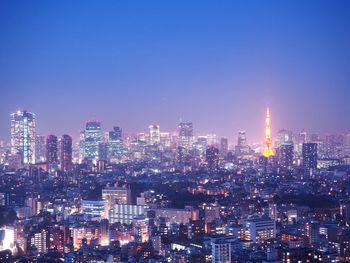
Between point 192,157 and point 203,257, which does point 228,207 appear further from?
point 192,157

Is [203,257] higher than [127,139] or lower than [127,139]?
lower

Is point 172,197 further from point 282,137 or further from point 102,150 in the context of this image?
point 102,150

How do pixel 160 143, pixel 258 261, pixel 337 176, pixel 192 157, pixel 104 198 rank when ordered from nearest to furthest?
pixel 258 261, pixel 104 198, pixel 337 176, pixel 192 157, pixel 160 143

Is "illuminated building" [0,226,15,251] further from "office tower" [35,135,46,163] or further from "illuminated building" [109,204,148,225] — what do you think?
"office tower" [35,135,46,163]

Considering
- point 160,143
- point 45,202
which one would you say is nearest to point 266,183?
point 45,202

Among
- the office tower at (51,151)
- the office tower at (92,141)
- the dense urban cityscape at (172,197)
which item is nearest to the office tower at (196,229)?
the dense urban cityscape at (172,197)

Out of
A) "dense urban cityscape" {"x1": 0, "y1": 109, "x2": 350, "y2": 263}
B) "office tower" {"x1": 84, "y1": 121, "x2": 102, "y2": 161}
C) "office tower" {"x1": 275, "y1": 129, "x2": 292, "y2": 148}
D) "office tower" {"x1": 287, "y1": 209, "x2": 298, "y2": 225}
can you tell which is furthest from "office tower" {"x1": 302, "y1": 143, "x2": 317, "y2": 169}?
"office tower" {"x1": 287, "y1": 209, "x2": 298, "y2": 225}
